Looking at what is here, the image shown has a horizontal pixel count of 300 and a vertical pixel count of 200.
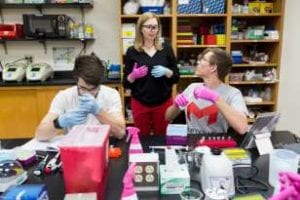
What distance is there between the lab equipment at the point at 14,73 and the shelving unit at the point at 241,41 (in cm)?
109

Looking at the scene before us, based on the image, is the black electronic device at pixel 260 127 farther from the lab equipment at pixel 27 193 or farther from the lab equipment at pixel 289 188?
the lab equipment at pixel 27 193

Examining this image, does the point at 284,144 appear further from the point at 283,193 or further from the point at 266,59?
the point at 266,59

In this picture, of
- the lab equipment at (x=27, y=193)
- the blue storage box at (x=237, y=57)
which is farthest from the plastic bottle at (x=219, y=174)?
the blue storage box at (x=237, y=57)

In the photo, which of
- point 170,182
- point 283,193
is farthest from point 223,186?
point 283,193

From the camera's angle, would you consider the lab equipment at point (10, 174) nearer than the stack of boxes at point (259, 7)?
Yes

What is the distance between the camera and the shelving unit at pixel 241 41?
3.31 meters

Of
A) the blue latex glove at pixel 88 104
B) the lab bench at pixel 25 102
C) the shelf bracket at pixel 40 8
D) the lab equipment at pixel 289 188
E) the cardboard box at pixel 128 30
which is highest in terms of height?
the shelf bracket at pixel 40 8

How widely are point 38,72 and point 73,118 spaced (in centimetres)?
184

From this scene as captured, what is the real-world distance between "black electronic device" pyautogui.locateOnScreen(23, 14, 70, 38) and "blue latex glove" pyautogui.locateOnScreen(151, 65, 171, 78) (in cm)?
139

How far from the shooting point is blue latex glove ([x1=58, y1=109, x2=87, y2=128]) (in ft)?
5.48

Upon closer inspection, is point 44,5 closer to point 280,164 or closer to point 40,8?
point 40,8

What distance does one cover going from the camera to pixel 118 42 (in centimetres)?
371

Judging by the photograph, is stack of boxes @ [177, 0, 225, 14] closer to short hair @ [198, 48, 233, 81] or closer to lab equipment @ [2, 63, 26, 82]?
short hair @ [198, 48, 233, 81]

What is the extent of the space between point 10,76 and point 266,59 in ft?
9.32
